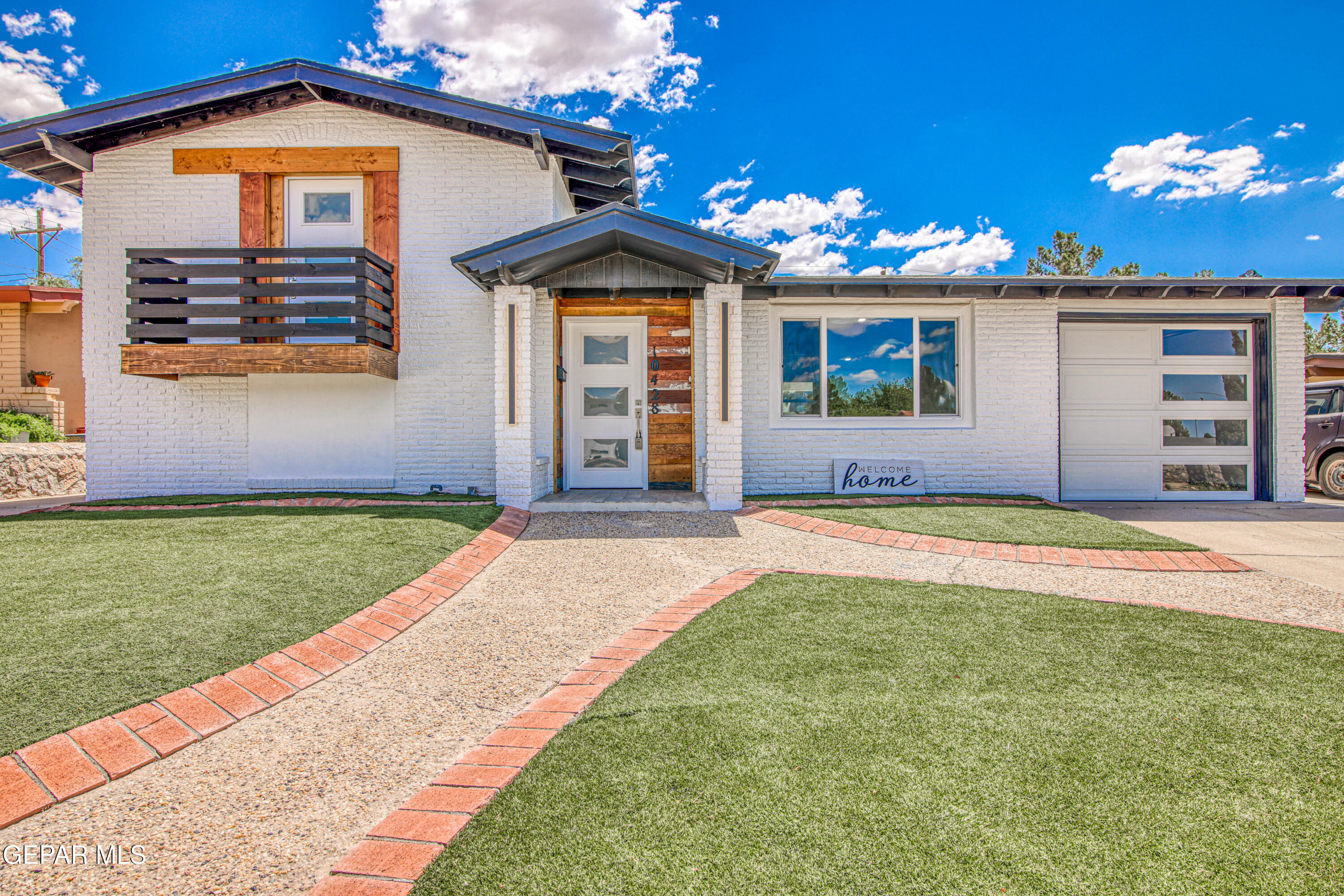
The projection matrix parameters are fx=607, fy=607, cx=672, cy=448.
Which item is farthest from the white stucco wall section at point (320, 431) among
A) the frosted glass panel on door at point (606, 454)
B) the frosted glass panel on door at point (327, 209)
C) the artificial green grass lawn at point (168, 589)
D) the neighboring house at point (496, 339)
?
the frosted glass panel on door at point (606, 454)

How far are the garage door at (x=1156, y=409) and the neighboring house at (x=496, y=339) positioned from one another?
3 centimetres

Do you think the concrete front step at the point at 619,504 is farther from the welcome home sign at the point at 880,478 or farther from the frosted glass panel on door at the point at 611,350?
the welcome home sign at the point at 880,478

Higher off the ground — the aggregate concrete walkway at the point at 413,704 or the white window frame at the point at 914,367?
the white window frame at the point at 914,367

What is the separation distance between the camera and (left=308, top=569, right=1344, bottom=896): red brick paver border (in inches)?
64.0

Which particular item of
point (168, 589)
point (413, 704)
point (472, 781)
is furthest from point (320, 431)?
point (472, 781)

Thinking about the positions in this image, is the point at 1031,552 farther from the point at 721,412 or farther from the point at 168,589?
the point at 168,589

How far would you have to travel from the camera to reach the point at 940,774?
199cm

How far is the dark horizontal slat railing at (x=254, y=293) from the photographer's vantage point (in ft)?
23.1

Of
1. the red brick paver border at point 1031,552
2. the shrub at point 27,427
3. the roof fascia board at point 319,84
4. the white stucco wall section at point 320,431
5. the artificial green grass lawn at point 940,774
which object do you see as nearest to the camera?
the artificial green grass lawn at point 940,774

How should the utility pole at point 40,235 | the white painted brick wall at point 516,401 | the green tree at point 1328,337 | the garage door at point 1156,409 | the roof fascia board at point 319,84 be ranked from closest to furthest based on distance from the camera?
the white painted brick wall at point 516,401, the roof fascia board at point 319,84, the garage door at point 1156,409, the utility pole at point 40,235, the green tree at point 1328,337

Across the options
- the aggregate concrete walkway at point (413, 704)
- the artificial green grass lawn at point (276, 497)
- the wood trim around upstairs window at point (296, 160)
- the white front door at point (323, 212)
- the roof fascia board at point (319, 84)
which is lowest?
the aggregate concrete walkway at point (413, 704)

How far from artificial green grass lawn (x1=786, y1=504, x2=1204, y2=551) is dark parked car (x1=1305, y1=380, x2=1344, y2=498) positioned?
6.05 metres

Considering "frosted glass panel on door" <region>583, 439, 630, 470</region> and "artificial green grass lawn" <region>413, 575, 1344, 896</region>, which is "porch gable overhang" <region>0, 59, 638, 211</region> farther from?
"artificial green grass lawn" <region>413, 575, 1344, 896</region>

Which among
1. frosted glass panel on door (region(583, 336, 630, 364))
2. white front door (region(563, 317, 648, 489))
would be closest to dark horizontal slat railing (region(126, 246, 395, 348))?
white front door (region(563, 317, 648, 489))
